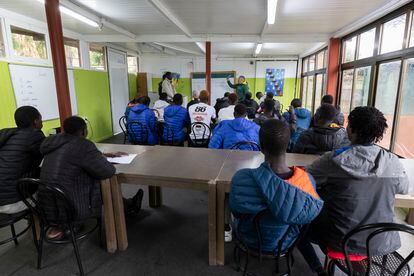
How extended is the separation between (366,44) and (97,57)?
5935mm

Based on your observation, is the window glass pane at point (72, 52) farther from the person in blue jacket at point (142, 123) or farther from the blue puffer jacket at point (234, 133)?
the blue puffer jacket at point (234, 133)

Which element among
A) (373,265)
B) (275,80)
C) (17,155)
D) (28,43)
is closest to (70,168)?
(17,155)

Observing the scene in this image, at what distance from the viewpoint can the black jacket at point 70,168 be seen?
63.4 inches

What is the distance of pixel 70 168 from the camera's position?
1.62 m

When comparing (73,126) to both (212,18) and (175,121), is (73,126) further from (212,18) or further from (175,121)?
(212,18)

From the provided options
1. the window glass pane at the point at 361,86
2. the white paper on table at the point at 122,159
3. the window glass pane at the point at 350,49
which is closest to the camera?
the white paper on table at the point at 122,159

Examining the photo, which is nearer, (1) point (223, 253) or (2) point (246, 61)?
(1) point (223, 253)

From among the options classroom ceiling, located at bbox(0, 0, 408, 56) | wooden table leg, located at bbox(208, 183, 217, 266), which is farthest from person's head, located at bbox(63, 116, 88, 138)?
classroom ceiling, located at bbox(0, 0, 408, 56)

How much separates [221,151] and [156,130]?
2013mm

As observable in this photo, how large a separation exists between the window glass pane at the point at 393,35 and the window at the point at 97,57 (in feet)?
19.4

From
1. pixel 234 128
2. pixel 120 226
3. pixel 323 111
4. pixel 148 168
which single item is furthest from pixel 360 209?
pixel 120 226

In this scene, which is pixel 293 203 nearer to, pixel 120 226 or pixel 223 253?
pixel 223 253

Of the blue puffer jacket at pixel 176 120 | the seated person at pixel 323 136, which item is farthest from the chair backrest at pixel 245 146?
the blue puffer jacket at pixel 176 120

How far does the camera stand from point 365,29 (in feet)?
14.9
